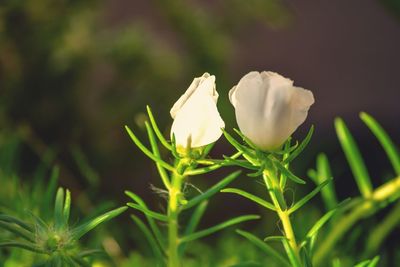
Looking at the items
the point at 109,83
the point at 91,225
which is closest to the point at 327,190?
the point at 91,225

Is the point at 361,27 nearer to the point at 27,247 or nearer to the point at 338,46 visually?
the point at 338,46

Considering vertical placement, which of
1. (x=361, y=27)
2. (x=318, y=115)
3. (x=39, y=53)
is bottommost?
(x=318, y=115)

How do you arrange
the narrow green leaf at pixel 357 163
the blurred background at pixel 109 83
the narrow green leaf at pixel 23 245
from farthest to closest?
the blurred background at pixel 109 83 → the narrow green leaf at pixel 357 163 → the narrow green leaf at pixel 23 245

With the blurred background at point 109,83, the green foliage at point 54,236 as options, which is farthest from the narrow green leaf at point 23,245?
the blurred background at point 109,83

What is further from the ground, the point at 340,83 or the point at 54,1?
the point at 54,1

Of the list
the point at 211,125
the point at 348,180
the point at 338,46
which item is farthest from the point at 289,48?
the point at 211,125

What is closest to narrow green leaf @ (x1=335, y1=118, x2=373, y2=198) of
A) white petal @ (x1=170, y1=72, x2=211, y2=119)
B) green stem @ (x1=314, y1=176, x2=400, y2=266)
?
green stem @ (x1=314, y1=176, x2=400, y2=266)

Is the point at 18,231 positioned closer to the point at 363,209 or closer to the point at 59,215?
the point at 59,215

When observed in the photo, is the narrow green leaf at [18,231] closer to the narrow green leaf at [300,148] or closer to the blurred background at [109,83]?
the narrow green leaf at [300,148]
